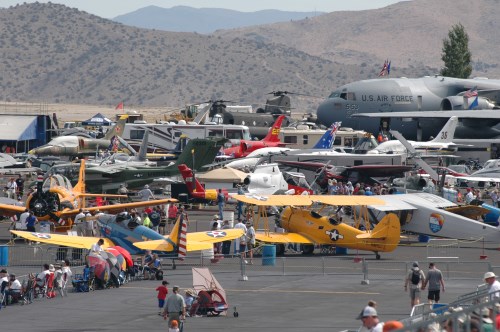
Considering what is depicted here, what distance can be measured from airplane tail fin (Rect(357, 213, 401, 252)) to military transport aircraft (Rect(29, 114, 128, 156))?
1264 inches

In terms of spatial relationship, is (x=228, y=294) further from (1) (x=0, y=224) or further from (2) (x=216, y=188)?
(2) (x=216, y=188)

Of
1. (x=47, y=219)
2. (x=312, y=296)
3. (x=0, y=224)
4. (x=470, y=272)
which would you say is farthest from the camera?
(x=0, y=224)

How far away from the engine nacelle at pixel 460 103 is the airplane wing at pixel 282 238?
42948 millimetres

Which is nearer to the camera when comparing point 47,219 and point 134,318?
point 134,318

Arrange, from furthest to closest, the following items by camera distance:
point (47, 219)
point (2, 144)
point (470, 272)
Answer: point (2, 144), point (47, 219), point (470, 272)

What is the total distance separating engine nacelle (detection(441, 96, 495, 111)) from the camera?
74562mm

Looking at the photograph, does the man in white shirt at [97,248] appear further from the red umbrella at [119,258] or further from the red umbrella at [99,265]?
the red umbrella at [119,258]

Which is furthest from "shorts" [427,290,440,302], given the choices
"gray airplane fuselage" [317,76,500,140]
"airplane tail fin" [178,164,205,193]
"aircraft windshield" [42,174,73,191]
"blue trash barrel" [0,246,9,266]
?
"gray airplane fuselage" [317,76,500,140]

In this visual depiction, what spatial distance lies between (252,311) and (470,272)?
7.85 meters

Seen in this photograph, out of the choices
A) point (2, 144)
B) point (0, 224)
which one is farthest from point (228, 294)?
point (2, 144)

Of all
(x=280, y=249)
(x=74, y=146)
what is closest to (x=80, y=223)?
(x=280, y=249)

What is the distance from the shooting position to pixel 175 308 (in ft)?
74.4

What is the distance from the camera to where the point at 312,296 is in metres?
27.0

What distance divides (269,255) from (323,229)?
1.91 metres
